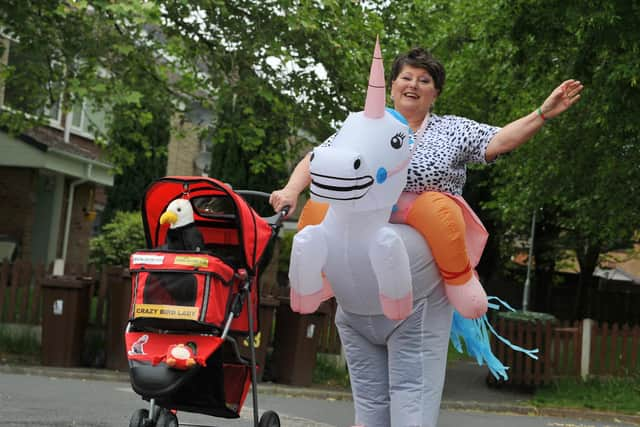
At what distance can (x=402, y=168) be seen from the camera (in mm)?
4145

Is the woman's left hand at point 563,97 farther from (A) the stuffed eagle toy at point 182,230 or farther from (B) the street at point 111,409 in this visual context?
(B) the street at point 111,409

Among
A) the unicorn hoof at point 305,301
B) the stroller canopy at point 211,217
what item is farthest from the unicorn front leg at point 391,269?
the stroller canopy at point 211,217

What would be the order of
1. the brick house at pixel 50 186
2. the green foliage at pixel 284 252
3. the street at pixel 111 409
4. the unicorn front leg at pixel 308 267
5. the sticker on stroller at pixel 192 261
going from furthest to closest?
the green foliage at pixel 284 252, the brick house at pixel 50 186, the street at pixel 111 409, the sticker on stroller at pixel 192 261, the unicorn front leg at pixel 308 267

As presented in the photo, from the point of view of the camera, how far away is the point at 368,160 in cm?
400

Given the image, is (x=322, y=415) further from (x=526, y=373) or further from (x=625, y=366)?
(x=625, y=366)

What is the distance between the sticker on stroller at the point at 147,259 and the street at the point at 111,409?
2.85 m

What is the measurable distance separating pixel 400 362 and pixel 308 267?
58 cm

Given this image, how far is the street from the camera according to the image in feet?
28.5

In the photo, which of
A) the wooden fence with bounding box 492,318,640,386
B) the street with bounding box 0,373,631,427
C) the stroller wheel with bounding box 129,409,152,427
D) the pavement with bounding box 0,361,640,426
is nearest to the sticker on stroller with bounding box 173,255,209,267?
the stroller wheel with bounding box 129,409,152,427

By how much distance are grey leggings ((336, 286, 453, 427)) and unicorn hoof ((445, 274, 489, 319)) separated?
0.09 metres

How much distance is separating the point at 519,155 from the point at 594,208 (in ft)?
6.58

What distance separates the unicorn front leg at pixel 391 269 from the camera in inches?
159

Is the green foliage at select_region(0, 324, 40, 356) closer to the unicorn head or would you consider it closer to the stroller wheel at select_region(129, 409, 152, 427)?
the stroller wheel at select_region(129, 409, 152, 427)

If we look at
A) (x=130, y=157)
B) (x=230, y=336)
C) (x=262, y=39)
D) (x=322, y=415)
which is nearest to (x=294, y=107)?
(x=262, y=39)
